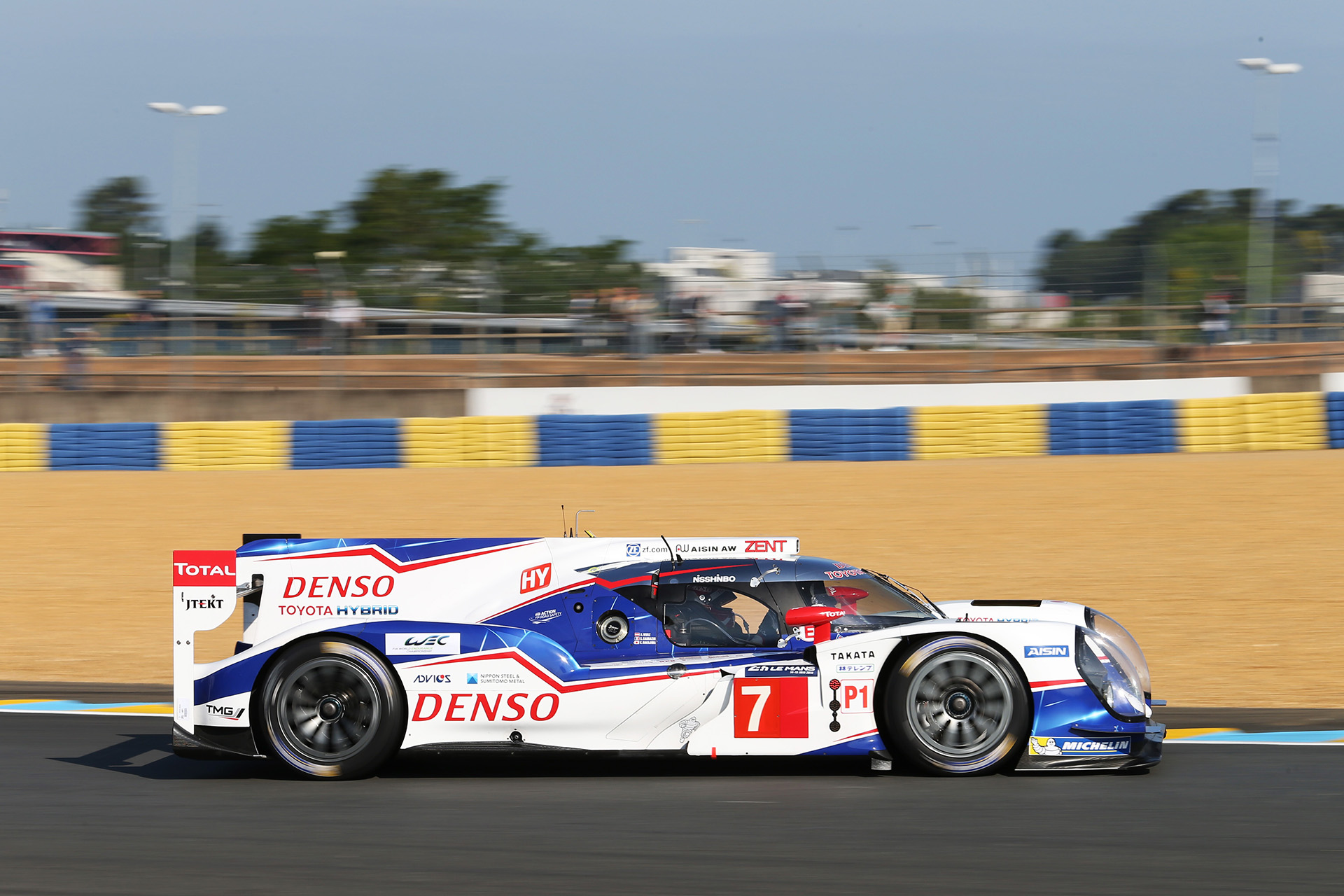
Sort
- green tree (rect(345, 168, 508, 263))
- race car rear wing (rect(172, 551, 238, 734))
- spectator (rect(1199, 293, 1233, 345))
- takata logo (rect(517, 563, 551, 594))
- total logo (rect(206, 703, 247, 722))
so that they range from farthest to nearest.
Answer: green tree (rect(345, 168, 508, 263)) → spectator (rect(1199, 293, 1233, 345)) → takata logo (rect(517, 563, 551, 594)) → race car rear wing (rect(172, 551, 238, 734)) → total logo (rect(206, 703, 247, 722))

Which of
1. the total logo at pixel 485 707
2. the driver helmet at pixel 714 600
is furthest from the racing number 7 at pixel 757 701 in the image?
the total logo at pixel 485 707

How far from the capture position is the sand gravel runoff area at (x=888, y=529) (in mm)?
9578

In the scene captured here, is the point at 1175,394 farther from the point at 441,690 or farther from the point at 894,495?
the point at 441,690

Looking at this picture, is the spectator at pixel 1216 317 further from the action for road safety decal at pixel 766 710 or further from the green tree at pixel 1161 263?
the action for road safety decal at pixel 766 710

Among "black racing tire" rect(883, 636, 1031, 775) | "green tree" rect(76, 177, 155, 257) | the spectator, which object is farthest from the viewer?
"green tree" rect(76, 177, 155, 257)

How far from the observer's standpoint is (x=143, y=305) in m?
23.3

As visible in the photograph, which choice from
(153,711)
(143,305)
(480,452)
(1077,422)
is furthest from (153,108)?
(153,711)

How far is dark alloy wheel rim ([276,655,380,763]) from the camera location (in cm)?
603

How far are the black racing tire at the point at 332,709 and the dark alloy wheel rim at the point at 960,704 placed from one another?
2153mm

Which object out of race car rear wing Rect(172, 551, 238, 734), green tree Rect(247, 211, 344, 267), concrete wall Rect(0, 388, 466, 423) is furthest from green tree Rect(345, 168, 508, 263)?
race car rear wing Rect(172, 551, 238, 734)

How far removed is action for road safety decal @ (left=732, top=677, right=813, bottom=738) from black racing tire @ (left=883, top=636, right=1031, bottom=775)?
36 centimetres

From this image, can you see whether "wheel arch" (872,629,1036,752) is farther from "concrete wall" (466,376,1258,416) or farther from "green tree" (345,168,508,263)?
"green tree" (345,168,508,263)

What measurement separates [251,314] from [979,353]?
36.6 ft

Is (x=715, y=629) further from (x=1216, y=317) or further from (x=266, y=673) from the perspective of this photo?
(x=1216, y=317)
